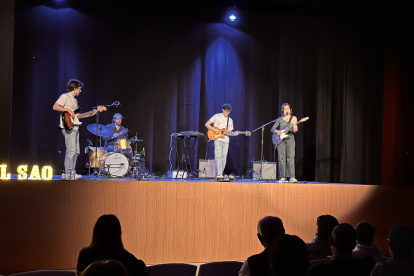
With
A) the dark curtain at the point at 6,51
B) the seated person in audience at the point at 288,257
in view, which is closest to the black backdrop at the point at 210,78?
the dark curtain at the point at 6,51

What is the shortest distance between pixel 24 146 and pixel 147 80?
3.04 metres

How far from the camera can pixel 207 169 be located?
28.8 feet

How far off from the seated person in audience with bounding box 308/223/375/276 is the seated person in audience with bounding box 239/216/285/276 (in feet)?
0.93

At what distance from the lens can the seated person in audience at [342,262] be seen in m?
2.45

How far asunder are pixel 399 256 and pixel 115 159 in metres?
5.66

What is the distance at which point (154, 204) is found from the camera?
5816 millimetres

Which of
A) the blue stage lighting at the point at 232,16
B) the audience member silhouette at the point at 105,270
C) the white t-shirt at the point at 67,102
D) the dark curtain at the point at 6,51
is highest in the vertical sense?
the blue stage lighting at the point at 232,16

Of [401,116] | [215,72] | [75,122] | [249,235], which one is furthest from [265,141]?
[75,122]

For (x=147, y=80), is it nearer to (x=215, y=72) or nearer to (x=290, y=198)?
(x=215, y=72)

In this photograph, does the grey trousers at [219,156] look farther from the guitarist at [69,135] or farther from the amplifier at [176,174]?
the guitarist at [69,135]

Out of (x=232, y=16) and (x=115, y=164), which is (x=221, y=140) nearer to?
(x=115, y=164)

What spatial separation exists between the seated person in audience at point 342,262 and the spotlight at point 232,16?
294 inches

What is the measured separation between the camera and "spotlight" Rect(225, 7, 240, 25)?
9.41 metres

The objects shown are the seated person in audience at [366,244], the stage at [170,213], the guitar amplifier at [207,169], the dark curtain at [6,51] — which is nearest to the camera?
the seated person in audience at [366,244]
